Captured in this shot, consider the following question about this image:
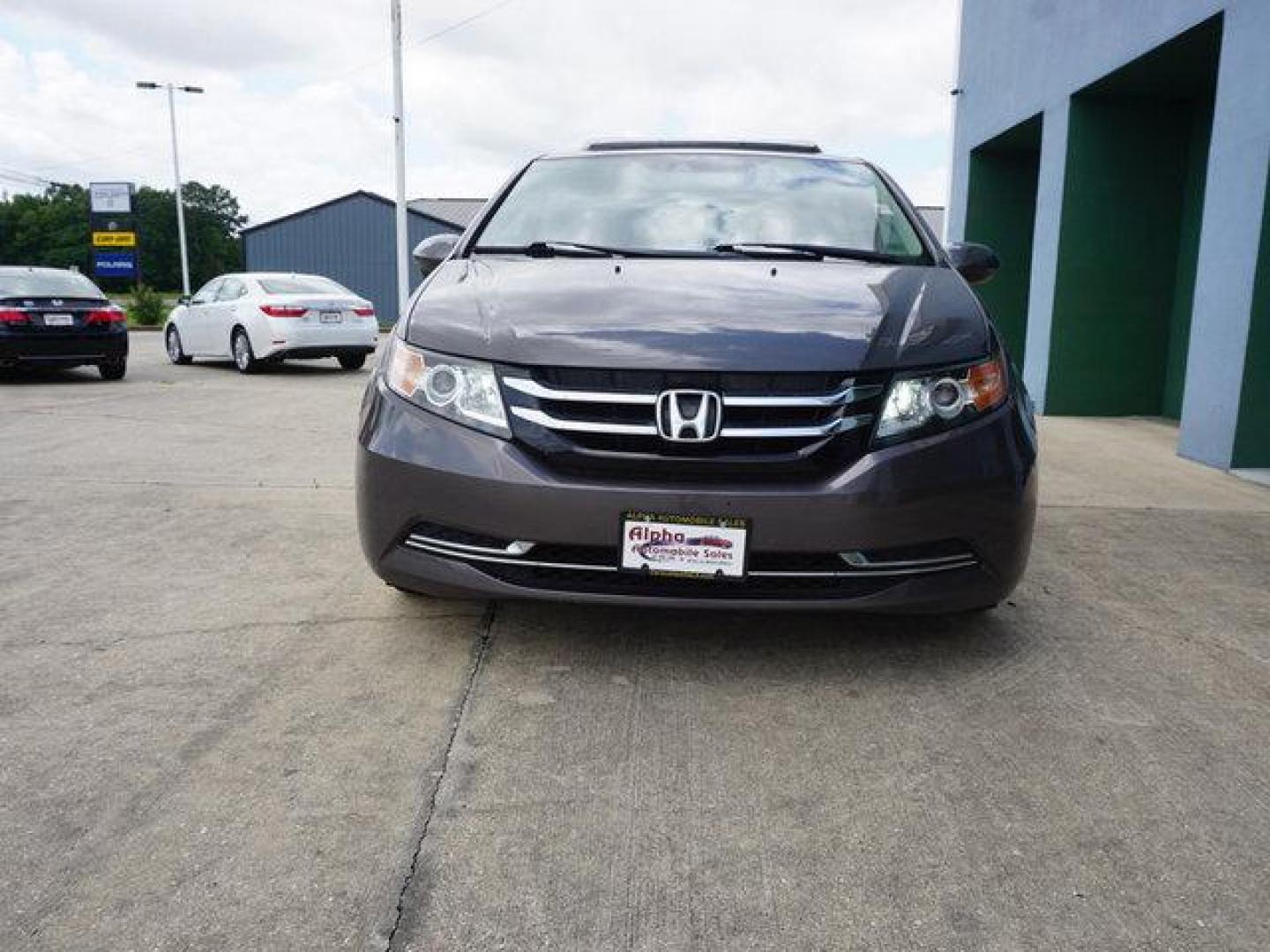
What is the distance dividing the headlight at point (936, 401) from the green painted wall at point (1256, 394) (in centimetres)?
475

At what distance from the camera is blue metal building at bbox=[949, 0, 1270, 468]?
261 inches

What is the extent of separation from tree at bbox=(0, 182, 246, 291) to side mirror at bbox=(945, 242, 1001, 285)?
9165cm

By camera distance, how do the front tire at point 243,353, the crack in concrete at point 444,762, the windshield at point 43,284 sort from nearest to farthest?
the crack in concrete at point 444,762 → the windshield at point 43,284 → the front tire at point 243,353

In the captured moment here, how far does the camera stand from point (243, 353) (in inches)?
529

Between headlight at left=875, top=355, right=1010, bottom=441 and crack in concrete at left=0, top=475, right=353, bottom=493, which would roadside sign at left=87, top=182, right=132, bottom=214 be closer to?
crack in concrete at left=0, top=475, right=353, bottom=493

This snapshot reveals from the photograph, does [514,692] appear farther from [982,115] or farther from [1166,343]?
[982,115]

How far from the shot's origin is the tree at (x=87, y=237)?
87.9 metres

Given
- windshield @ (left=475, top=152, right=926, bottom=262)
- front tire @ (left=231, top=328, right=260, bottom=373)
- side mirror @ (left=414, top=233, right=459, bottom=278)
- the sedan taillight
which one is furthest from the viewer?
front tire @ (left=231, top=328, right=260, bottom=373)

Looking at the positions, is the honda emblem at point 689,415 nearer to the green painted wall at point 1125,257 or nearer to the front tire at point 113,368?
the green painted wall at point 1125,257

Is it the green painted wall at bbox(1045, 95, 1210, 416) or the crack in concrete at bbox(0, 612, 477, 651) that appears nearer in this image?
the crack in concrete at bbox(0, 612, 477, 651)

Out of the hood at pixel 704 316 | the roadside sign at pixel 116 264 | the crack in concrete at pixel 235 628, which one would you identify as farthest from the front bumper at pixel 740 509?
the roadside sign at pixel 116 264

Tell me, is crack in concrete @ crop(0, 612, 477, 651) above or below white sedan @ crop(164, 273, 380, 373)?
below

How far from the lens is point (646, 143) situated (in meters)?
4.45

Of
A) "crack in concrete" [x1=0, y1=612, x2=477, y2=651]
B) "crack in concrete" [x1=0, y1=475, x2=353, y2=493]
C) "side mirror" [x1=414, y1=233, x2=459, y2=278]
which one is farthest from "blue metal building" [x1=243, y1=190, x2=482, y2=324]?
"crack in concrete" [x1=0, y1=612, x2=477, y2=651]
